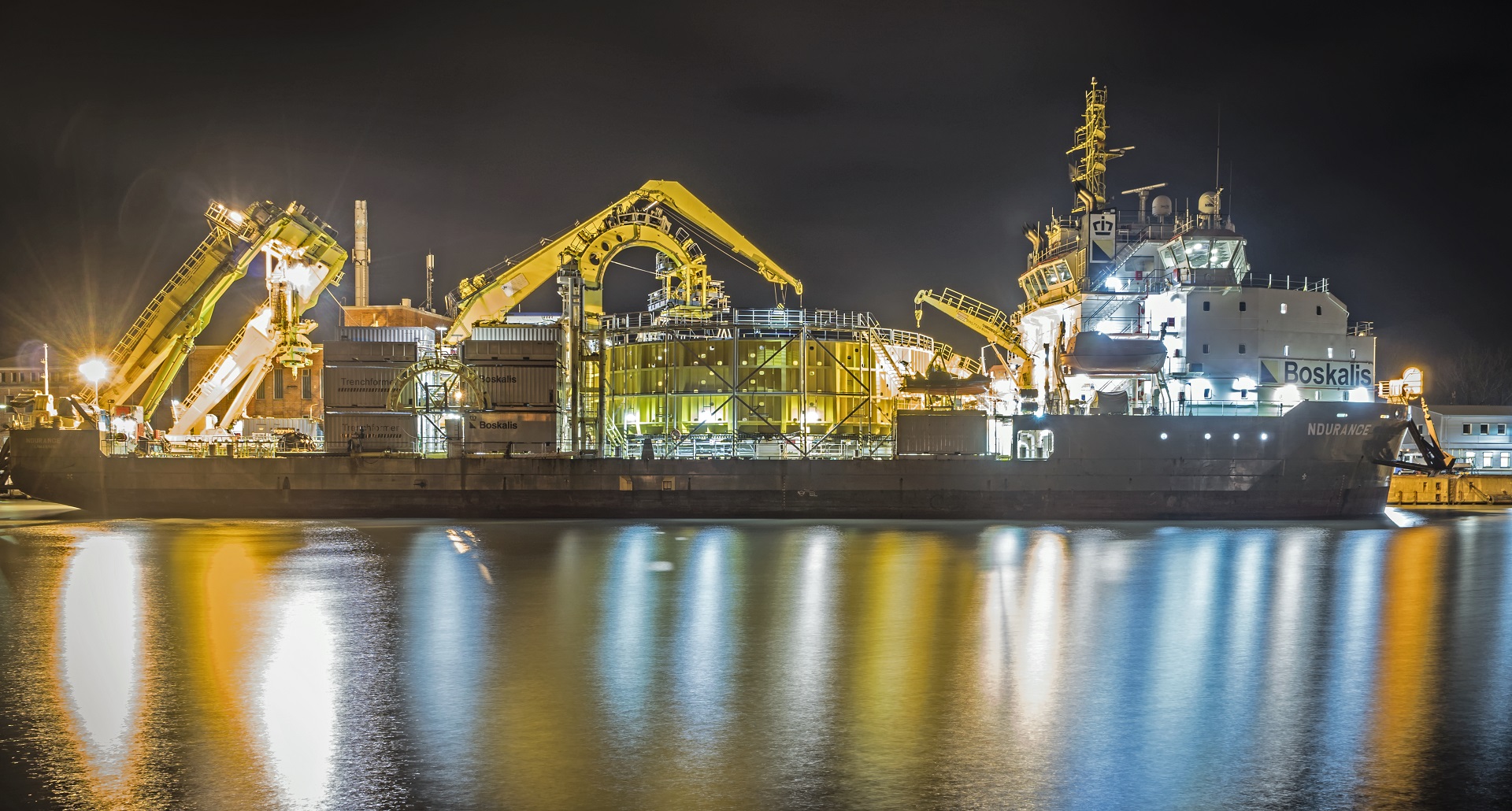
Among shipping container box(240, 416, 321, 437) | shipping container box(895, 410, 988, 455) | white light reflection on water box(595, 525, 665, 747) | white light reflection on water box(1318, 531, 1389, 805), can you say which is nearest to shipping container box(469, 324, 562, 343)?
white light reflection on water box(595, 525, 665, 747)

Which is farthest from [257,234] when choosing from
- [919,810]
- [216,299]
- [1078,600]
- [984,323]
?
[919,810]

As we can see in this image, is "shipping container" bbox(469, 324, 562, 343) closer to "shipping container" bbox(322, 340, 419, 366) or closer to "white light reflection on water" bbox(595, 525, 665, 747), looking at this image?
"shipping container" bbox(322, 340, 419, 366)

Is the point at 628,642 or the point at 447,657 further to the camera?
the point at 628,642

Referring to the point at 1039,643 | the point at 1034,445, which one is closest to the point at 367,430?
the point at 1034,445

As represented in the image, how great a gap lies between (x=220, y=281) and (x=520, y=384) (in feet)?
48.7

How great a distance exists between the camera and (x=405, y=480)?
38.3m

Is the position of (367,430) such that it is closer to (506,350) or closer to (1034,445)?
(506,350)

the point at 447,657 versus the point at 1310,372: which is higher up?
the point at 1310,372

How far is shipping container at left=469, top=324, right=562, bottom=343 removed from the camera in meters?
39.2

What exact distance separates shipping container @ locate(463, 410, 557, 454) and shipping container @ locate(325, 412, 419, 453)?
108 inches

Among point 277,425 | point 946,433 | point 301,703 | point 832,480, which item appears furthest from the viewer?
point 277,425

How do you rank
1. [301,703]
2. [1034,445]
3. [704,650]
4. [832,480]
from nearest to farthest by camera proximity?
1. [301,703]
2. [704,650]
3. [832,480]
4. [1034,445]

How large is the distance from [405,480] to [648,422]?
11051mm

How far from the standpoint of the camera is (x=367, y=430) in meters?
39.2
